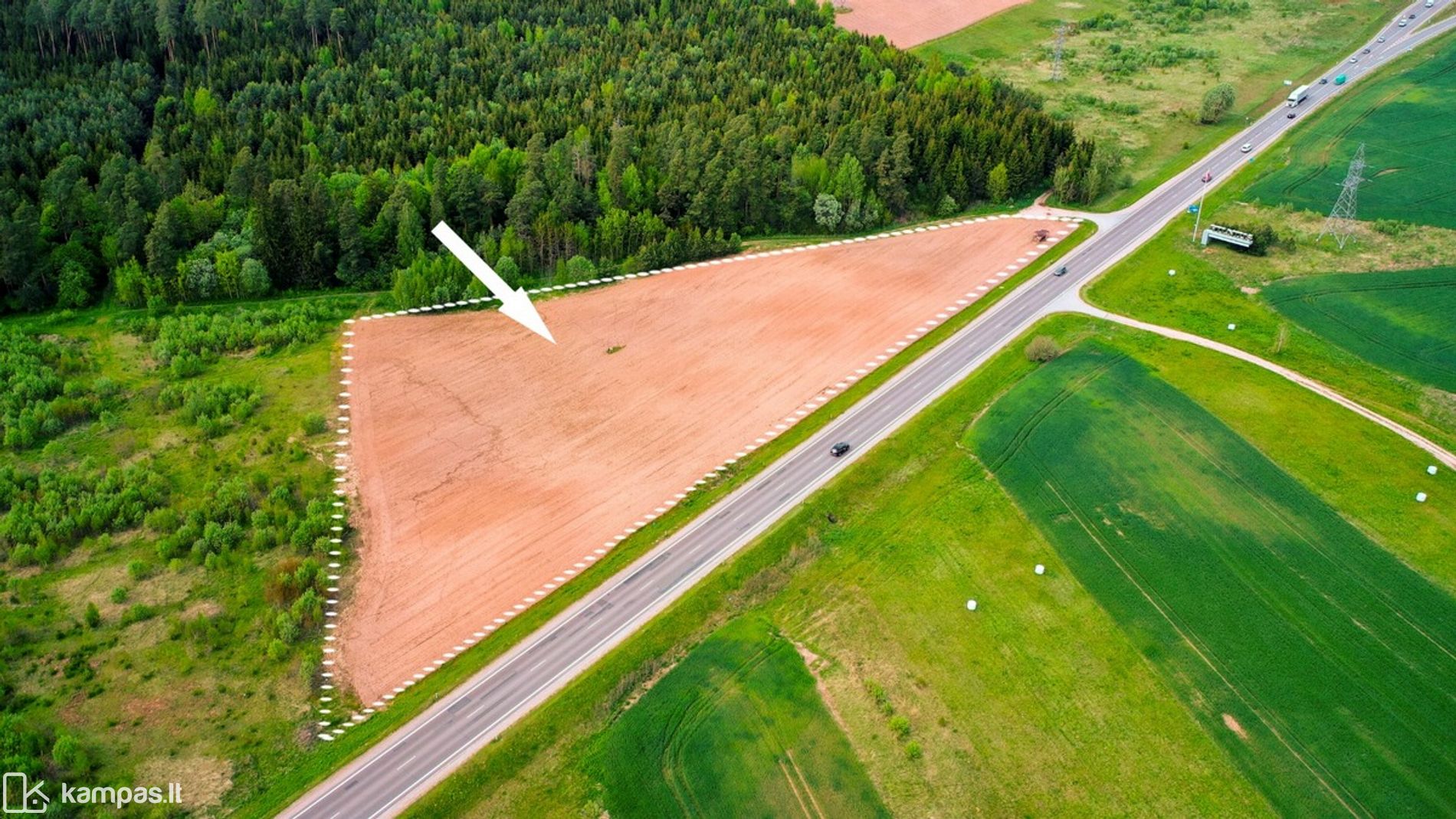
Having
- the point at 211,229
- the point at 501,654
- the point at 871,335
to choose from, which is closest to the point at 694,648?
the point at 501,654

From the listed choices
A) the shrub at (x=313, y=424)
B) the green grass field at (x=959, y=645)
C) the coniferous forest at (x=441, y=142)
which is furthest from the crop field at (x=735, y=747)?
the coniferous forest at (x=441, y=142)

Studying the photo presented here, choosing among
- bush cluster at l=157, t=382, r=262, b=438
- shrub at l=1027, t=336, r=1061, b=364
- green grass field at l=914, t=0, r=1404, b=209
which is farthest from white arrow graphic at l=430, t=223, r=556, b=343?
green grass field at l=914, t=0, r=1404, b=209

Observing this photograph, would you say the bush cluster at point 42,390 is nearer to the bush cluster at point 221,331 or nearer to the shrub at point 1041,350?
the bush cluster at point 221,331

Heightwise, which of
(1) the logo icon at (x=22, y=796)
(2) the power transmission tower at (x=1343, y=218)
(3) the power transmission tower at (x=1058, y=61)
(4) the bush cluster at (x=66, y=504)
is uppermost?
(3) the power transmission tower at (x=1058, y=61)

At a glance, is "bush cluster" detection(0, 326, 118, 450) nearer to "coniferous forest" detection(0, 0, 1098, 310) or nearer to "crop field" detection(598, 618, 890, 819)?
"coniferous forest" detection(0, 0, 1098, 310)

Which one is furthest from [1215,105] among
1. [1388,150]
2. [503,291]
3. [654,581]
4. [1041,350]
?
[654,581]

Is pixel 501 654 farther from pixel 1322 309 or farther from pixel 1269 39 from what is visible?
pixel 1269 39
